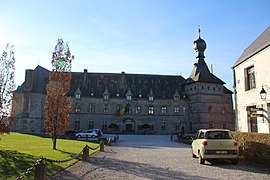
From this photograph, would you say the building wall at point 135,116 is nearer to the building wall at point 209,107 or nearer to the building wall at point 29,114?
the building wall at point 209,107

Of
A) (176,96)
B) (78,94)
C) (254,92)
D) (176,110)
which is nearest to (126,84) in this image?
(78,94)

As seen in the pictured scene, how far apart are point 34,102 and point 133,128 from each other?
60.2 ft

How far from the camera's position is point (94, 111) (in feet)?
149

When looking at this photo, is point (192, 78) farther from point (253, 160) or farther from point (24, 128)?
point (253, 160)

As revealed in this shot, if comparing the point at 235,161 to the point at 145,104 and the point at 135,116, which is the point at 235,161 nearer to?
the point at 135,116

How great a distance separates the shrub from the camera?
9.81 metres

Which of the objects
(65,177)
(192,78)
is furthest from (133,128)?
(65,177)

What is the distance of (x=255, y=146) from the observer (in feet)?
35.1

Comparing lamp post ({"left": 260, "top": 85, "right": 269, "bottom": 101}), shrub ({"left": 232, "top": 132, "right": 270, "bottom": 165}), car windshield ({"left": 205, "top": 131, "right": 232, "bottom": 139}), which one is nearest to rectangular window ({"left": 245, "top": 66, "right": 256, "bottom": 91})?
lamp post ({"left": 260, "top": 85, "right": 269, "bottom": 101})

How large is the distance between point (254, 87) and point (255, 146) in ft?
17.8

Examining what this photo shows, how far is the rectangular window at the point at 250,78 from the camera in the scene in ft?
49.9

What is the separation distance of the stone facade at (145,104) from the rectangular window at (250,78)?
2809cm

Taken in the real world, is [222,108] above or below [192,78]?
below

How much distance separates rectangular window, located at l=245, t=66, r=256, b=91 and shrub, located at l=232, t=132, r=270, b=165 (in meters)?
4.22
